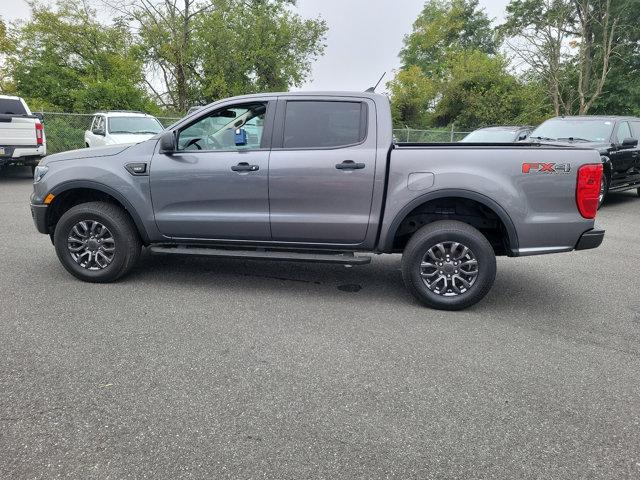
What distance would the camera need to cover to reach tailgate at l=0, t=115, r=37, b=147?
10758mm

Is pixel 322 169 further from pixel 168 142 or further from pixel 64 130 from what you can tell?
pixel 64 130

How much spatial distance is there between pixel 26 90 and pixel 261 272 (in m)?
22.9

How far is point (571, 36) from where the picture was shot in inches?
974

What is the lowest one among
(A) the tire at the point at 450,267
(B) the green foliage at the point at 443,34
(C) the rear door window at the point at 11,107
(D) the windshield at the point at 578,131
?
(A) the tire at the point at 450,267

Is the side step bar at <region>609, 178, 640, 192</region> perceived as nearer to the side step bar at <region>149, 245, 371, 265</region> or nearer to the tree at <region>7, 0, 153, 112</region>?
the side step bar at <region>149, 245, 371, 265</region>

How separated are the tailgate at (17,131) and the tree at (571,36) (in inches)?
920

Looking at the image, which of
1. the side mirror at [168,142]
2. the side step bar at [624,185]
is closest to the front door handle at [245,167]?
the side mirror at [168,142]

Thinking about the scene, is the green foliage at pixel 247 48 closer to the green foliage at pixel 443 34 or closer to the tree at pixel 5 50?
the tree at pixel 5 50

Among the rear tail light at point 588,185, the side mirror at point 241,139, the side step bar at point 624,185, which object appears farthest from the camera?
the side step bar at point 624,185

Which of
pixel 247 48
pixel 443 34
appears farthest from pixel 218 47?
pixel 443 34

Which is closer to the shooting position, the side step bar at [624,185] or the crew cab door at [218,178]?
the crew cab door at [218,178]

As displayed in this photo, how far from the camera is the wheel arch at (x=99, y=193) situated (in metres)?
4.55

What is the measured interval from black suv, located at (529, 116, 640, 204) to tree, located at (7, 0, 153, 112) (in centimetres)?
1786

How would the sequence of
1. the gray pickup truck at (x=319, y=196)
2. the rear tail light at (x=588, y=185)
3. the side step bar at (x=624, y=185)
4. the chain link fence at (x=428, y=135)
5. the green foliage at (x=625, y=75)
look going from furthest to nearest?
the green foliage at (x=625, y=75) < the chain link fence at (x=428, y=135) < the side step bar at (x=624, y=185) < the gray pickup truck at (x=319, y=196) < the rear tail light at (x=588, y=185)
